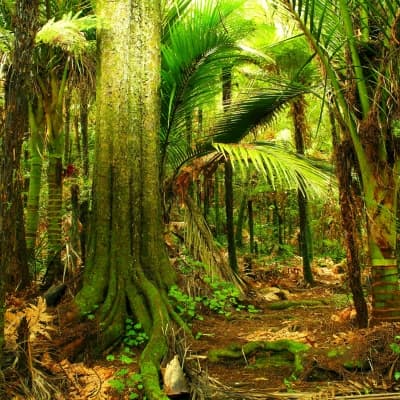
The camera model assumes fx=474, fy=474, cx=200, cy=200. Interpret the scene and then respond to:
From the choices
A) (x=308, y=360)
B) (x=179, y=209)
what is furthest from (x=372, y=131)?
(x=179, y=209)

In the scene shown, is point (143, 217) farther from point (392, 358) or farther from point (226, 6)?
point (226, 6)

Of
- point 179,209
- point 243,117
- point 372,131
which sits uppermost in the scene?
point 243,117

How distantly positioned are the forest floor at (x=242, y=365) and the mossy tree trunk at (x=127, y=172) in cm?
55

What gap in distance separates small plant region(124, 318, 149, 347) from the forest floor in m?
0.10

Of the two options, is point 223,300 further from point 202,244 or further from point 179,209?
point 179,209

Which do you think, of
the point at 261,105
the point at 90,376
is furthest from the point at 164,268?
the point at 261,105

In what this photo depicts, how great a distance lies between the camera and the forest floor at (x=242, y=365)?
10.6ft

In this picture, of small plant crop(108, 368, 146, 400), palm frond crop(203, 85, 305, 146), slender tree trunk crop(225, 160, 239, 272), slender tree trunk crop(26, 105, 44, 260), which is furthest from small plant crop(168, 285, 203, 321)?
slender tree trunk crop(225, 160, 239, 272)

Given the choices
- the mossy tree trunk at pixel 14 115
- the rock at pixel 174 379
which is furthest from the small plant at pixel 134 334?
the mossy tree trunk at pixel 14 115

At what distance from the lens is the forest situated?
3.33 meters

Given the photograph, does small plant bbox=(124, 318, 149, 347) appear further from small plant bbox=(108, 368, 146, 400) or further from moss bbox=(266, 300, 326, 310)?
moss bbox=(266, 300, 326, 310)

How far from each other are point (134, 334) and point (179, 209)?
10.4 feet

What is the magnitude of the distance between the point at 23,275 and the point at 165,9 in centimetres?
409

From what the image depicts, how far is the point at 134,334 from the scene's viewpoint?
168 inches
